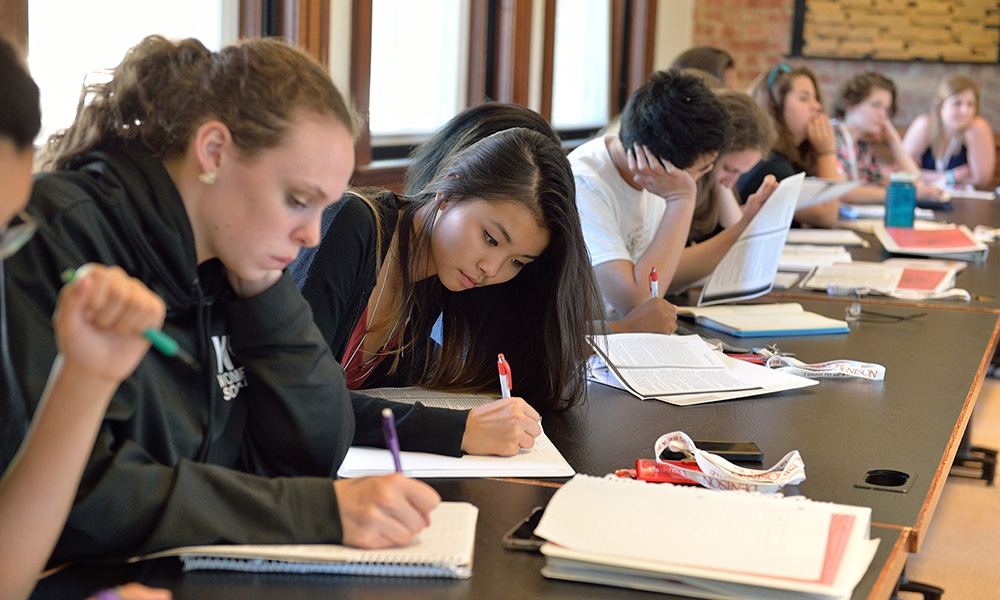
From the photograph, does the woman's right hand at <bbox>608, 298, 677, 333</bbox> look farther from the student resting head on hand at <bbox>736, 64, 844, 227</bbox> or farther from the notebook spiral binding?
the student resting head on hand at <bbox>736, 64, 844, 227</bbox>

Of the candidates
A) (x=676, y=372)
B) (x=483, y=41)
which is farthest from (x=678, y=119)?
(x=483, y=41)

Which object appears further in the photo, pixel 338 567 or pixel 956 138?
pixel 956 138

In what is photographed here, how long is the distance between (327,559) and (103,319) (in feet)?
1.11

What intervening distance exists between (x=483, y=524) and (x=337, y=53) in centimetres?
251

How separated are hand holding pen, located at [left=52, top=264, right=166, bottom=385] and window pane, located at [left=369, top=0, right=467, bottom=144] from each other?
298 cm

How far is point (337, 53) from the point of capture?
335 cm

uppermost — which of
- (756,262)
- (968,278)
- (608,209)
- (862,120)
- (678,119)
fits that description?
(678,119)

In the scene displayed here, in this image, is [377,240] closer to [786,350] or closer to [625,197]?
[786,350]

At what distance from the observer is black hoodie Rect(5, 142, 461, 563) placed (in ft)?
3.02

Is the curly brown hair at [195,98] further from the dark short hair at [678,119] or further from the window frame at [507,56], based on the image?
the window frame at [507,56]

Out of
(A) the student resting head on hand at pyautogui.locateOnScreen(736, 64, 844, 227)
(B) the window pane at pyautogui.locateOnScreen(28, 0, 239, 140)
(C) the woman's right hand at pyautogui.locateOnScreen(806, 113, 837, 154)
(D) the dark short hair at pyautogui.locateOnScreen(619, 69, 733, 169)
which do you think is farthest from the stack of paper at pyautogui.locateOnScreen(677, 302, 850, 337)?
(C) the woman's right hand at pyautogui.locateOnScreen(806, 113, 837, 154)

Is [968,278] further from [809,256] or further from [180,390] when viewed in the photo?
[180,390]

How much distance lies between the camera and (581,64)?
5.79 metres

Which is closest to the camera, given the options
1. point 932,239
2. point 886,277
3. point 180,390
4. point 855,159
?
point 180,390
